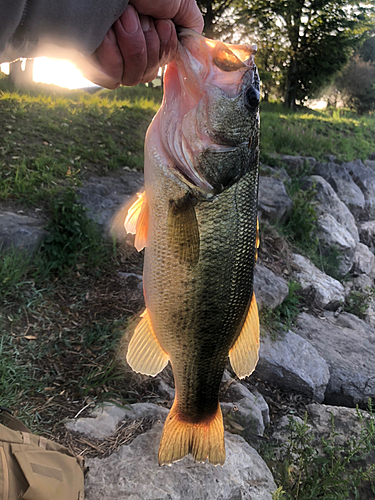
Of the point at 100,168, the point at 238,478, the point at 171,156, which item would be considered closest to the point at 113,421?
the point at 238,478

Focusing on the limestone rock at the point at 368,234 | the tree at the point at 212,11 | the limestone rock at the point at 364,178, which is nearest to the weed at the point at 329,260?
the limestone rock at the point at 368,234

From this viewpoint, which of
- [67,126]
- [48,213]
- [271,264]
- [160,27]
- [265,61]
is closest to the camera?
[160,27]

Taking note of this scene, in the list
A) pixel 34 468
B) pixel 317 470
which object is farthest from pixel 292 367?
pixel 34 468

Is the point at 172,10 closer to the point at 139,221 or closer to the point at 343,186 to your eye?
the point at 139,221

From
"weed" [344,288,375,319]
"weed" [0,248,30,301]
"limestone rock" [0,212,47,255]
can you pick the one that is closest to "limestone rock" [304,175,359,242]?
"weed" [344,288,375,319]

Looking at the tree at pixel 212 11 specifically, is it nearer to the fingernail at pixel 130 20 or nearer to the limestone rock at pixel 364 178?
the limestone rock at pixel 364 178

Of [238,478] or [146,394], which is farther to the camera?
[146,394]

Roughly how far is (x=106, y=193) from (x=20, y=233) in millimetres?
1464

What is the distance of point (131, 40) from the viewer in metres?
1.54

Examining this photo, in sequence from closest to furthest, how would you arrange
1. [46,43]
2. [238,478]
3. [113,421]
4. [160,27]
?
1. [46,43]
2. [160,27]
3. [238,478]
4. [113,421]

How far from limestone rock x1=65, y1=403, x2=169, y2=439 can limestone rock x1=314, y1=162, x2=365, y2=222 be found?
8.07m

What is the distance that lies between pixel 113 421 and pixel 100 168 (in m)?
3.78

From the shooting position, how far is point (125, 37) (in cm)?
153

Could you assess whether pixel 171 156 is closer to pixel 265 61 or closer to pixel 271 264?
pixel 271 264
